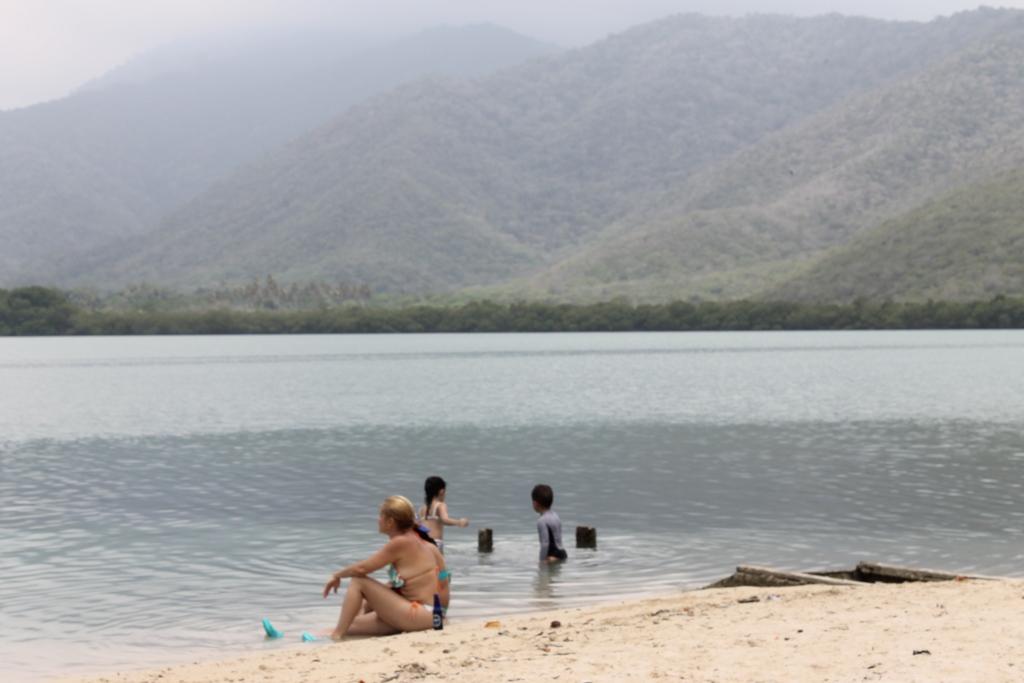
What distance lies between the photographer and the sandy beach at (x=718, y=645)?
12.5m

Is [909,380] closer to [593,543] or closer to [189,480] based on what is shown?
[189,480]

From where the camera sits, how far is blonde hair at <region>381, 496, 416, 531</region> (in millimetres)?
16406

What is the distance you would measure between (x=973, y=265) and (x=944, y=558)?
18724 cm

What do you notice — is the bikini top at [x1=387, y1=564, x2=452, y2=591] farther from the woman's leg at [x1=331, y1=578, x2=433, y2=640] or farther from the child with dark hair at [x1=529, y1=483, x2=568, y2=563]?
the child with dark hair at [x1=529, y1=483, x2=568, y2=563]

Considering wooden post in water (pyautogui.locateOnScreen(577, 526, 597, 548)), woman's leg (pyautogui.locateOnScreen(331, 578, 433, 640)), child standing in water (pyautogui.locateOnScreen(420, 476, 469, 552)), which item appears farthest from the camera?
wooden post in water (pyautogui.locateOnScreen(577, 526, 597, 548))

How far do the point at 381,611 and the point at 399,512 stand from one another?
1.43 m

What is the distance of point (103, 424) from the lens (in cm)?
6322

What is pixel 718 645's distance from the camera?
45.5 ft

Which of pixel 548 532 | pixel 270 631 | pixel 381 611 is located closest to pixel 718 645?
pixel 381 611

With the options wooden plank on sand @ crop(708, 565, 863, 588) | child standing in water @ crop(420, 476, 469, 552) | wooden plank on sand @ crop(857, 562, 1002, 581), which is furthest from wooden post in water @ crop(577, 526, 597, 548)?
wooden plank on sand @ crop(857, 562, 1002, 581)

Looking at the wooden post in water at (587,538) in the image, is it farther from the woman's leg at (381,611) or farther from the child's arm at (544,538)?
the woman's leg at (381,611)

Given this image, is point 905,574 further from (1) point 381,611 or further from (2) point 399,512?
(1) point 381,611

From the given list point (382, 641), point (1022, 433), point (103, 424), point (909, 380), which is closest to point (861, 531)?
point (382, 641)

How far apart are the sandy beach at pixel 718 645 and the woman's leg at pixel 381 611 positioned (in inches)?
16.8
